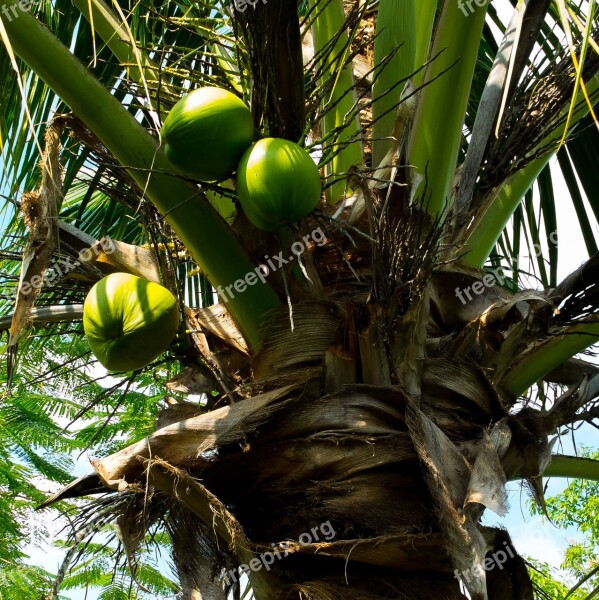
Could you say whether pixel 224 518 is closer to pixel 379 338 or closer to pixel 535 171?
pixel 379 338

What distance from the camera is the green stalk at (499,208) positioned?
2.42 m

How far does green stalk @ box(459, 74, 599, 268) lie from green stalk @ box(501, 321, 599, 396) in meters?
0.46

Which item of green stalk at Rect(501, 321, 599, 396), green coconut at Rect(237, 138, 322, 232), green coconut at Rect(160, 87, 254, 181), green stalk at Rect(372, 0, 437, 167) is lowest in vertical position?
green stalk at Rect(501, 321, 599, 396)

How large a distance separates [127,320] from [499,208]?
1.41 m

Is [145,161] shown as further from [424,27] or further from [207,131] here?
[424,27]

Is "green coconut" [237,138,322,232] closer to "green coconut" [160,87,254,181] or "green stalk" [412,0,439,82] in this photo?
→ "green coconut" [160,87,254,181]

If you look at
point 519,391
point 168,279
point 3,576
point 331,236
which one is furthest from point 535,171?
point 3,576

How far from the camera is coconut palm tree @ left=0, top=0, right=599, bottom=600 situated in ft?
5.23

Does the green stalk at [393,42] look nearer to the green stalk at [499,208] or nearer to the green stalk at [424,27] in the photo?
the green stalk at [424,27]

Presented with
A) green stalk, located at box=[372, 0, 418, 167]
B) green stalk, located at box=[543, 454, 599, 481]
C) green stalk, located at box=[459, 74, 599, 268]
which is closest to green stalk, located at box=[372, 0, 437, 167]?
green stalk, located at box=[372, 0, 418, 167]

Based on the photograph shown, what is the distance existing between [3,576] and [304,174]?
3737 millimetres

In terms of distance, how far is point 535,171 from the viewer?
2.52 metres

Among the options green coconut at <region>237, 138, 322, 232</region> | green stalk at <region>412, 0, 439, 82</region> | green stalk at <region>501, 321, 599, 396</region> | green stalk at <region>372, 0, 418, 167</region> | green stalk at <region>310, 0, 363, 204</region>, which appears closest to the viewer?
green coconut at <region>237, 138, 322, 232</region>

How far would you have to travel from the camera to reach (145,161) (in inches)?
70.8
